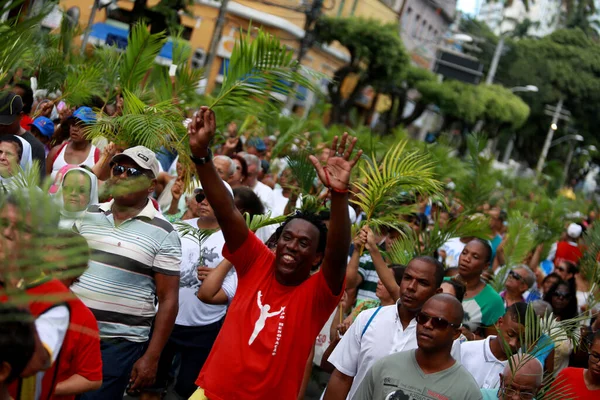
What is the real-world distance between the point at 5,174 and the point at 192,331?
10.5ft

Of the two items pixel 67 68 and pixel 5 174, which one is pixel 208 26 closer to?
pixel 67 68

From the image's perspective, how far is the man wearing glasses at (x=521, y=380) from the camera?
4617mm

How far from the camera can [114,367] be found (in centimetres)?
487

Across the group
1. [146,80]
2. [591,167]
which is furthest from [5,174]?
[591,167]

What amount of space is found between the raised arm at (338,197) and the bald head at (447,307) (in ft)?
1.96

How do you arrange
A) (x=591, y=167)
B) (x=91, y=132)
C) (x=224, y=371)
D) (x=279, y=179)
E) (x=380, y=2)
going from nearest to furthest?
1. (x=224, y=371)
2. (x=91, y=132)
3. (x=279, y=179)
4. (x=380, y=2)
5. (x=591, y=167)

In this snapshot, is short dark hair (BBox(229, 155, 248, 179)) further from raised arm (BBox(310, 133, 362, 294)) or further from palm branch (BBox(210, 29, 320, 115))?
raised arm (BBox(310, 133, 362, 294))

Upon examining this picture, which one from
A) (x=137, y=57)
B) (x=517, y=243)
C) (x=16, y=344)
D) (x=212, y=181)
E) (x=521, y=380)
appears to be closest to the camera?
(x=16, y=344)

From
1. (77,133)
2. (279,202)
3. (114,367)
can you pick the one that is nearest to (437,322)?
(114,367)

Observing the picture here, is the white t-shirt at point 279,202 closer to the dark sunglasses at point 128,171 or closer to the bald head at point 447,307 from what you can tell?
the dark sunglasses at point 128,171

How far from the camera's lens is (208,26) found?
114ft

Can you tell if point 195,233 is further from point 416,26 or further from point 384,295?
point 416,26

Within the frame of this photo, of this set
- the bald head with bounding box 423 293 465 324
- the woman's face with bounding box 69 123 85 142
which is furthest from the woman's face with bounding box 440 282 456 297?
the woman's face with bounding box 69 123 85 142

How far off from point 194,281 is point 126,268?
1.61 m
